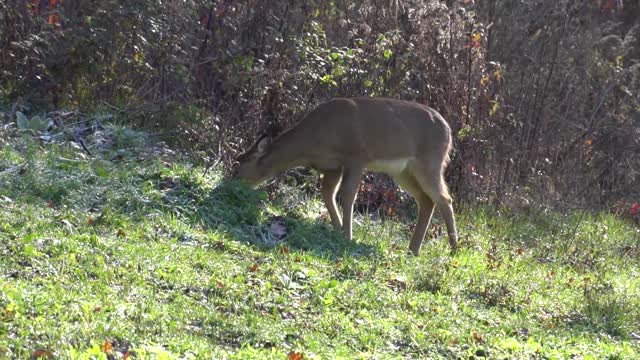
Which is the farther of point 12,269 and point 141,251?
point 141,251

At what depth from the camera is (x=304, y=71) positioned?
13680mm

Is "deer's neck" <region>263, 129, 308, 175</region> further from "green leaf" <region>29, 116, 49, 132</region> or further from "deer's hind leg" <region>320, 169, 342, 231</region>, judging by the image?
"green leaf" <region>29, 116, 49, 132</region>

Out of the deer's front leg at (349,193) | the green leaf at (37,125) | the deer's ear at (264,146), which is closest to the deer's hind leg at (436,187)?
the deer's front leg at (349,193)

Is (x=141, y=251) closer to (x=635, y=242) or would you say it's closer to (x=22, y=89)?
(x=22, y=89)

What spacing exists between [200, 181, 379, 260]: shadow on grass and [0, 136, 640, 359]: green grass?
2 centimetres

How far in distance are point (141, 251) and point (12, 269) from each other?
130 centimetres

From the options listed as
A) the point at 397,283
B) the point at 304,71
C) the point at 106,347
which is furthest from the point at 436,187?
the point at 106,347

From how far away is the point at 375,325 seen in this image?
8.73 meters

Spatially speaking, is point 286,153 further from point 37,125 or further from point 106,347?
point 106,347

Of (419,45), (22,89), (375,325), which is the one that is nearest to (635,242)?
(419,45)

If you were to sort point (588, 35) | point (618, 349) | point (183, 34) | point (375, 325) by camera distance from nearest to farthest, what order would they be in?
point (375, 325)
point (618, 349)
point (183, 34)
point (588, 35)

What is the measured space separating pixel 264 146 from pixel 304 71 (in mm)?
1527

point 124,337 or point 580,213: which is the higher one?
point 124,337

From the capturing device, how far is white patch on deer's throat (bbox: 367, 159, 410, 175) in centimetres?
1245
